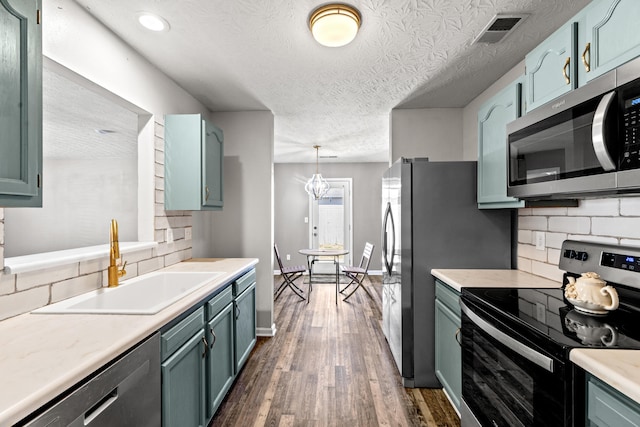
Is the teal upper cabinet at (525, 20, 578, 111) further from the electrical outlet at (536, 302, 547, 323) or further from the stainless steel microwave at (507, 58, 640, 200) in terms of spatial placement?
the electrical outlet at (536, 302, 547, 323)

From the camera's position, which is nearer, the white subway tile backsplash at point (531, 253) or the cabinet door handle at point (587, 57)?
the cabinet door handle at point (587, 57)

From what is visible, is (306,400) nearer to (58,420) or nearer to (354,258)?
(58,420)

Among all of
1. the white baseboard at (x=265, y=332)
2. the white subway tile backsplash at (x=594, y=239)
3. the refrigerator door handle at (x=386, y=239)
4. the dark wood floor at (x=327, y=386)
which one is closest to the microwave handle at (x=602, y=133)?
the white subway tile backsplash at (x=594, y=239)

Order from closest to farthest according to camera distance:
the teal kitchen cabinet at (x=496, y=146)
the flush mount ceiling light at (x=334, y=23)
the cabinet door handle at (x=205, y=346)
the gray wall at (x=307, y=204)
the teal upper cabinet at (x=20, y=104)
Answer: the teal upper cabinet at (x=20, y=104)
the flush mount ceiling light at (x=334, y=23)
the cabinet door handle at (x=205, y=346)
the teal kitchen cabinet at (x=496, y=146)
the gray wall at (x=307, y=204)

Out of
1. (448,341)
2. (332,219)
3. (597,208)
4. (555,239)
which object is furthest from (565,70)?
(332,219)

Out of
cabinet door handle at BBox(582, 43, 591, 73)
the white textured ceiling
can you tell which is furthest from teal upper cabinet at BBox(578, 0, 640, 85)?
the white textured ceiling

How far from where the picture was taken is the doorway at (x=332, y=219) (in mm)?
6699

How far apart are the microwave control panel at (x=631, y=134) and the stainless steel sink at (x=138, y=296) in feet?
6.14

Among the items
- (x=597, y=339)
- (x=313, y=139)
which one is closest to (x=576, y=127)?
(x=597, y=339)

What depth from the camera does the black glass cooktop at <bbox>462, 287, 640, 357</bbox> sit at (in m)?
1.04

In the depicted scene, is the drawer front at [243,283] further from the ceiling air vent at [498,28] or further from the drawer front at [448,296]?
the ceiling air vent at [498,28]

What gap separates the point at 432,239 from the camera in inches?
93.3

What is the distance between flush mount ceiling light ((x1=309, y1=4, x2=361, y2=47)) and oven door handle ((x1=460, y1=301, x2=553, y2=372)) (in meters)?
1.65

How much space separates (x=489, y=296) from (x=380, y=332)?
2.07 meters
